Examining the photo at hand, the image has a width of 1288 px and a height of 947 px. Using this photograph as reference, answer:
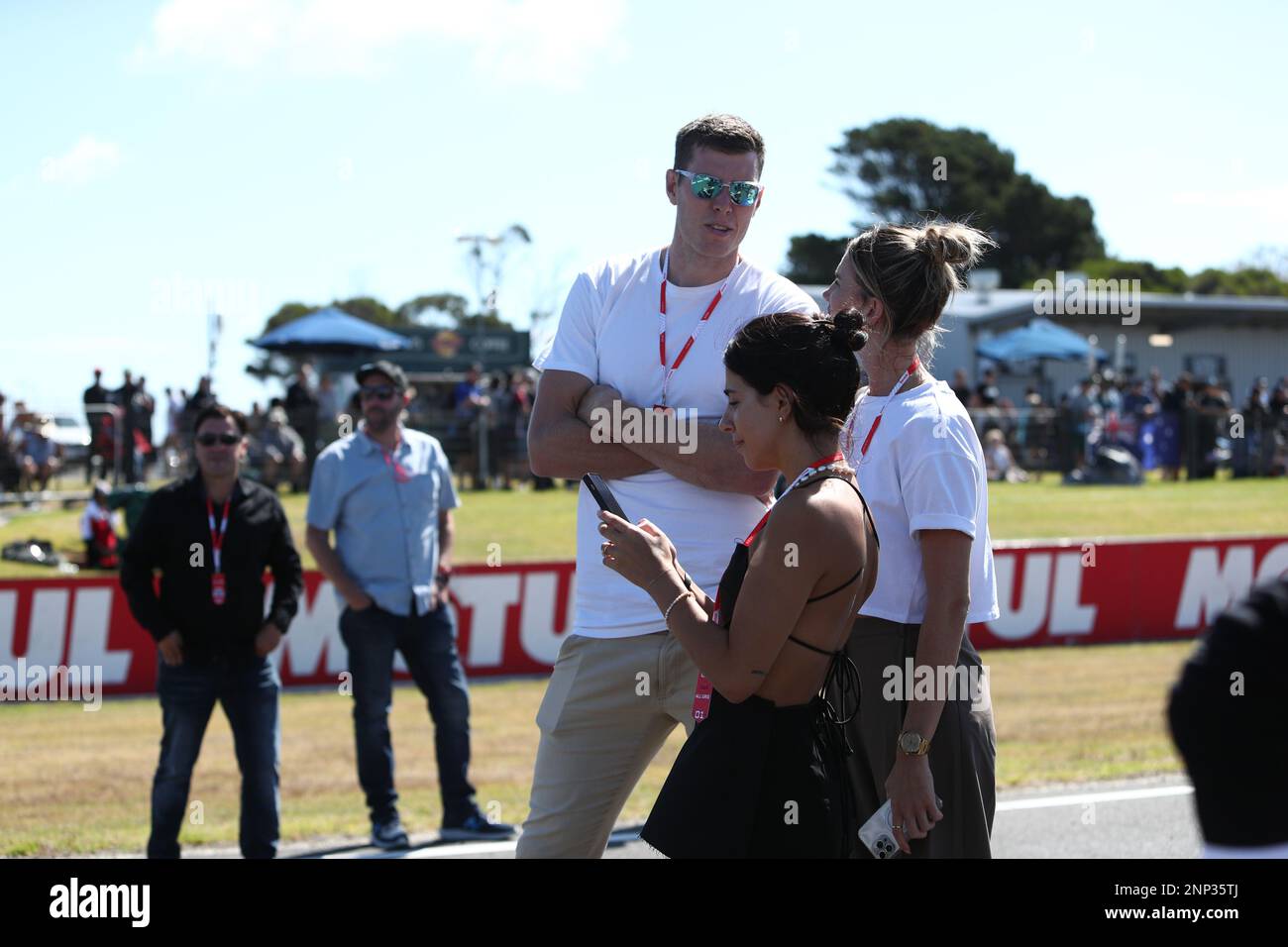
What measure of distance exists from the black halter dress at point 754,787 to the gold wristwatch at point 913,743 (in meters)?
0.23

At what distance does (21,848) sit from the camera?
673 cm

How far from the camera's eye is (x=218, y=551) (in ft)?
20.4

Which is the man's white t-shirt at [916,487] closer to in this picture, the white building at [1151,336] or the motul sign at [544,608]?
the motul sign at [544,608]

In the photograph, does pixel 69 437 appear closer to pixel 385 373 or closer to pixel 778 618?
pixel 385 373

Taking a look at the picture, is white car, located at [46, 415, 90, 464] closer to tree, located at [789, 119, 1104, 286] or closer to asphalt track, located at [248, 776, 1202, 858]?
asphalt track, located at [248, 776, 1202, 858]

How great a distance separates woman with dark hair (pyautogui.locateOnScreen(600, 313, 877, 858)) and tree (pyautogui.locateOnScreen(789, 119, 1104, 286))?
197 ft

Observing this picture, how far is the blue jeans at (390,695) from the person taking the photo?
23.0 feet

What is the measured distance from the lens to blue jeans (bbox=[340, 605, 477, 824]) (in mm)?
7000

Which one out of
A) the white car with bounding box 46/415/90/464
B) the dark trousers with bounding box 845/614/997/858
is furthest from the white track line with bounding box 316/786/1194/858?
the white car with bounding box 46/415/90/464

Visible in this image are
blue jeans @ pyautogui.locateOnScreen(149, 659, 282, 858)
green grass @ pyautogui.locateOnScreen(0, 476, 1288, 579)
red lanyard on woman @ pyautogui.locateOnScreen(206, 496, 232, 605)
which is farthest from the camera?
green grass @ pyautogui.locateOnScreen(0, 476, 1288, 579)

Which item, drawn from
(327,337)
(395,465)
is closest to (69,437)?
(327,337)
